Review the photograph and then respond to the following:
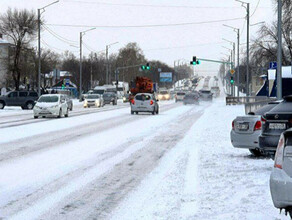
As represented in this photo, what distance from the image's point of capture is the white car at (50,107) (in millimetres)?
35250

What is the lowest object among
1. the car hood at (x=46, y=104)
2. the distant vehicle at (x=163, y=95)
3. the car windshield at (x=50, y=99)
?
the distant vehicle at (x=163, y=95)

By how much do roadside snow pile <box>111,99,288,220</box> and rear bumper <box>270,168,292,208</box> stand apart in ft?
3.39

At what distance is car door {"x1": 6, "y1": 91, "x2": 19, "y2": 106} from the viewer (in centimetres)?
5544

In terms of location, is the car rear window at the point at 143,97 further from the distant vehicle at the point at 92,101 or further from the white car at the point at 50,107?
the distant vehicle at the point at 92,101

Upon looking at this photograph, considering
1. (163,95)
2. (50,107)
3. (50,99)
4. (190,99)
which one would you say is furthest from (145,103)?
(163,95)

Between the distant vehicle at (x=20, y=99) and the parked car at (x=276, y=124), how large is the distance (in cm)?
4557

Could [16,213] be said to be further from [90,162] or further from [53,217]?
[90,162]

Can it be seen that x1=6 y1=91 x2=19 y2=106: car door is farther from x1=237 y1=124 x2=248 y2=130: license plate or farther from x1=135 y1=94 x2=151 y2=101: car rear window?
x1=237 y1=124 x2=248 y2=130: license plate

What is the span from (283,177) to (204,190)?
3158mm

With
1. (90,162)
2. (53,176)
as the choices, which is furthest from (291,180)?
(90,162)

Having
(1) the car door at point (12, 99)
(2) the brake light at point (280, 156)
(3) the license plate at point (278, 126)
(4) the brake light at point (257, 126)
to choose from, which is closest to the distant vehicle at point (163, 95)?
(1) the car door at point (12, 99)

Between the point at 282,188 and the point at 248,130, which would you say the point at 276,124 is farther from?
the point at 282,188

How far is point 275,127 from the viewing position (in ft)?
36.4

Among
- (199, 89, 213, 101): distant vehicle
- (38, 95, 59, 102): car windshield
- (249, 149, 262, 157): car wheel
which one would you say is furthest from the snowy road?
(199, 89, 213, 101): distant vehicle
